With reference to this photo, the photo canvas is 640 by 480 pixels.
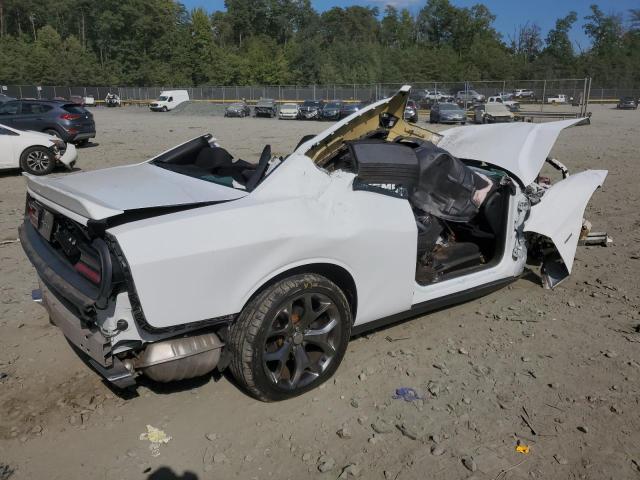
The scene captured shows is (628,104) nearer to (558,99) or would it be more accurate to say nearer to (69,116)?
(558,99)

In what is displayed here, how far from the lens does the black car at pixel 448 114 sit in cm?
3228

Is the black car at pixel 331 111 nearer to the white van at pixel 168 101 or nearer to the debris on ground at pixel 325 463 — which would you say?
the white van at pixel 168 101

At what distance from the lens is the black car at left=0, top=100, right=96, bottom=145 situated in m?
16.5

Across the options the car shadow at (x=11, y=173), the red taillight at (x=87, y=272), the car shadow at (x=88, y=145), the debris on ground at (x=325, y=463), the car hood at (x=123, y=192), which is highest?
the car hood at (x=123, y=192)

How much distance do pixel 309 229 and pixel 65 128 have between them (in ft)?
52.3

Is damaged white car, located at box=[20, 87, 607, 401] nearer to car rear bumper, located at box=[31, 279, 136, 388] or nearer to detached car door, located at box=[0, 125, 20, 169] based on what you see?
car rear bumper, located at box=[31, 279, 136, 388]

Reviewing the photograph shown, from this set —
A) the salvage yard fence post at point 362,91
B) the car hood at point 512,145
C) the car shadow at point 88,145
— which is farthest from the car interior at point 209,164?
the salvage yard fence post at point 362,91

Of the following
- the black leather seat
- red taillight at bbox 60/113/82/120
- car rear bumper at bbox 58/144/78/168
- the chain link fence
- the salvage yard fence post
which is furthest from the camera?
the chain link fence

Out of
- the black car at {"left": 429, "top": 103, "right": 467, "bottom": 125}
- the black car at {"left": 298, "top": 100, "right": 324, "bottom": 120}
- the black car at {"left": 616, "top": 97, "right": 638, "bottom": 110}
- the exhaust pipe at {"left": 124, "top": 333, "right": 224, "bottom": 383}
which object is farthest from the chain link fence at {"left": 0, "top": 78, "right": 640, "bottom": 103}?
the exhaust pipe at {"left": 124, "top": 333, "right": 224, "bottom": 383}

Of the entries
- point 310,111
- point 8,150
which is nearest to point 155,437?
point 8,150

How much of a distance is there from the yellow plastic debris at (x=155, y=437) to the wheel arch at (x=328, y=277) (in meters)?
0.84

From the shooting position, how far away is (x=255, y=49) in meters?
97.6

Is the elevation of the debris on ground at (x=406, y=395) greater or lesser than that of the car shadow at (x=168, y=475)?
greater

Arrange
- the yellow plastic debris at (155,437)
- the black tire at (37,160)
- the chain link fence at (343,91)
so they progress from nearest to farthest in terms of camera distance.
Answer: the yellow plastic debris at (155,437) < the black tire at (37,160) < the chain link fence at (343,91)
